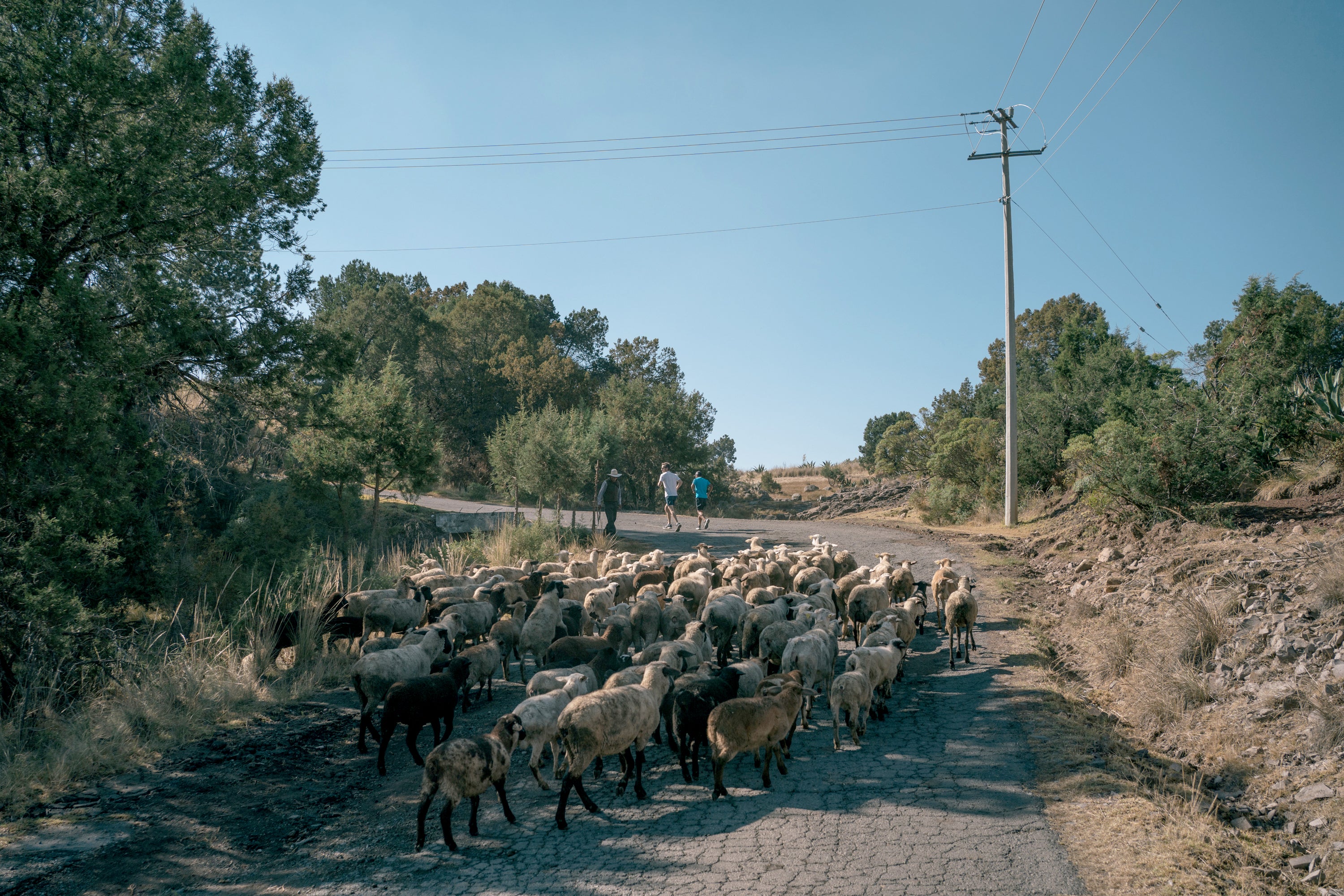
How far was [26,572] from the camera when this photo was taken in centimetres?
857

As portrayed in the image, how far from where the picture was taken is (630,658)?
34.1 feet

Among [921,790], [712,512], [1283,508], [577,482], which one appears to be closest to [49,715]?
[921,790]

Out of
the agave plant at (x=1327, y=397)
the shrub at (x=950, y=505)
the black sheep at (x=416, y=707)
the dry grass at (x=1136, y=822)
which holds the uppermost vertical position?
the agave plant at (x=1327, y=397)

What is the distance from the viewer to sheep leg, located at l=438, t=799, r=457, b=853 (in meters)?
5.52

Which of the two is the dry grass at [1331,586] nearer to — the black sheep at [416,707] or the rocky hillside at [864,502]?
the black sheep at [416,707]

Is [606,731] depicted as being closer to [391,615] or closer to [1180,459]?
[391,615]

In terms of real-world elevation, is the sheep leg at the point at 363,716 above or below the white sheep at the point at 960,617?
below

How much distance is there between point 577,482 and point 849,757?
17830 millimetres

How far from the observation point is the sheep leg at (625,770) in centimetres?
659

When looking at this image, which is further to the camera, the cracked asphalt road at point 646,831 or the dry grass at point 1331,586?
the dry grass at point 1331,586

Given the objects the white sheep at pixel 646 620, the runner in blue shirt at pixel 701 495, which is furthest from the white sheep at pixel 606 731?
the runner in blue shirt at pixel 701 495

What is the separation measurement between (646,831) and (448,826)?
1.46 m

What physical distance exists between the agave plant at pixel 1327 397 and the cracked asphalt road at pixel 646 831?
39.6 ft

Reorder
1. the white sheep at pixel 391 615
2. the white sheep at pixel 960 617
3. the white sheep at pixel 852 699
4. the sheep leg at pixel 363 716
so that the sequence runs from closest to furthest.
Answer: the white sheep at pixel 852 699, the sheep leg at pixel 363 716, the white sheep at pixel 960 617, the white sheep at pixel 391 615
